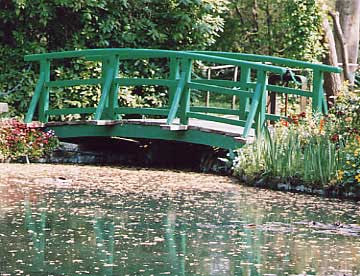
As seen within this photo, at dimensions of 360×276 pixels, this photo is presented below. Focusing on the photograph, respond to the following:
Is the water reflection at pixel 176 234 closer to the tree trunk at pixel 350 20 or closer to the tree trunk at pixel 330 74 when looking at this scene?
the tree trunk at pixel 330 74

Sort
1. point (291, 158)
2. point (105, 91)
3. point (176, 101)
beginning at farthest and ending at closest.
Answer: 1. point (105, 91)
2. point (176, 101)
3. point (291, 158)

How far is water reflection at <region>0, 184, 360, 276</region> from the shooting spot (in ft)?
20.3

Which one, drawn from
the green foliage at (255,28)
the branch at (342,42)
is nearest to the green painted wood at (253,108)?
the branch at (342,42)

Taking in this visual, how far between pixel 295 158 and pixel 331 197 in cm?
68

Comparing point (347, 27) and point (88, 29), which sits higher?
point (347, 27)

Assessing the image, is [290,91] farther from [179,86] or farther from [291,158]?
[291,158]

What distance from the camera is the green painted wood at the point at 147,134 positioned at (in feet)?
38.8

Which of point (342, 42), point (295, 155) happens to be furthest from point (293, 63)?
point (342, 42)

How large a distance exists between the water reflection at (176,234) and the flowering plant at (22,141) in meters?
2.80

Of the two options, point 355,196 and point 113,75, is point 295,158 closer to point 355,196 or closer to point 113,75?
point 355,196

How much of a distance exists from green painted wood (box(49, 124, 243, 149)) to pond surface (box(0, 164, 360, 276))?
0.98 meters

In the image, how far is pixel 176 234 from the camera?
7367mm

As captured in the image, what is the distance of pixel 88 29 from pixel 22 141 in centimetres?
349

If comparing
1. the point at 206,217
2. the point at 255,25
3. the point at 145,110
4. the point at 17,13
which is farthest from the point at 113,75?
the point at 255,25
